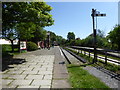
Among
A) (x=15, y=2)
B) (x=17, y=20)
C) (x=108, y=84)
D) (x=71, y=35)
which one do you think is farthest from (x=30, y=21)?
(x=71, y=35)

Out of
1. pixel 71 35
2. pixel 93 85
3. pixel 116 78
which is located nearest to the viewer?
pixel 93 85

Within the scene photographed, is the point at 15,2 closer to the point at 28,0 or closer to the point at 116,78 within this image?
the point at 28,0

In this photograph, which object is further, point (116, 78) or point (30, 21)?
point (30, 21)

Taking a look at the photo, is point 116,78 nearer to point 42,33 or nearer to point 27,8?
point 27,8

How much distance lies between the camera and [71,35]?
13475 cm

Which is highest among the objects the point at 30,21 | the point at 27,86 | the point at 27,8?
the point at 27,8

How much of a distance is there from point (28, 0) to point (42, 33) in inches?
1220

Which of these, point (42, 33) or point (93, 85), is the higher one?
point (42, 33)

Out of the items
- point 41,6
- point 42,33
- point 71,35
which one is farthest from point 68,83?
point 71,35

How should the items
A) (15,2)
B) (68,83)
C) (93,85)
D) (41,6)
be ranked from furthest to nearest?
(41,6) → (15,2) → (68,83) → (93,85)

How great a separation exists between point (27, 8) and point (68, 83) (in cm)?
829

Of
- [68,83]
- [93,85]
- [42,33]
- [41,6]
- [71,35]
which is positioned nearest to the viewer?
[93,85]

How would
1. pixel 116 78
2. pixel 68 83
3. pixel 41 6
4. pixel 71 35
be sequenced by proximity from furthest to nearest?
pixel 71 35 < pixel 41 6 < pixel 116 78 < pixel 68 83

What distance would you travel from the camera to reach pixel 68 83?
5.45 metres
